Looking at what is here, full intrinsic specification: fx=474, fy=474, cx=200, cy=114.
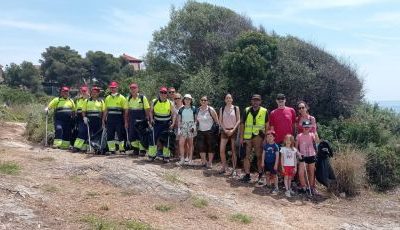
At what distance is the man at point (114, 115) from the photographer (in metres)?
12.0

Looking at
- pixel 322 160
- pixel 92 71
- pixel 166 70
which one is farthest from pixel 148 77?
pixel 92 71

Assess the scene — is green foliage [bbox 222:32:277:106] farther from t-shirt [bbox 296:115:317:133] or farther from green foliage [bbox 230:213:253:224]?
green foliage [bbox 230:213:253:224]

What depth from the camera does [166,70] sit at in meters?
19.5

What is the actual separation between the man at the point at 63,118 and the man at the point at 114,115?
1.44m

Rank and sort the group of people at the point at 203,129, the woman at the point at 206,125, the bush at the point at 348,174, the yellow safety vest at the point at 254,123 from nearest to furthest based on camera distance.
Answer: the group of people at the point at 203,129, the yellow safety vest at the point at 254,123, the bush at the point at 348,174, the woman at the point at 206,125

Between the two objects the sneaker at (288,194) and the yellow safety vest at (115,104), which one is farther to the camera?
the yellow safety vest at (115,104)

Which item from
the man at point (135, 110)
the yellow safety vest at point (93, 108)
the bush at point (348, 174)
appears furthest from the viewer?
the yellow safety vest at point (93, 108)

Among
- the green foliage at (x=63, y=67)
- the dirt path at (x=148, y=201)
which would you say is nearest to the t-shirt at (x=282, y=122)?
the dirt path at (x=148, y=201)

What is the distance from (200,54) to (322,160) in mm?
9847

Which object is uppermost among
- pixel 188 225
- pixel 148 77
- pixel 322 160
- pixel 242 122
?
pixel 148 77

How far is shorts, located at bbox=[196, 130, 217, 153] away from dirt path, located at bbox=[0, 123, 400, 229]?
2.12ft

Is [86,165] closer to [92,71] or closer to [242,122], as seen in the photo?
[242,122]

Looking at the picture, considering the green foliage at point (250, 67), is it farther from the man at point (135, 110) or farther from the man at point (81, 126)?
the man at point (81, 126)

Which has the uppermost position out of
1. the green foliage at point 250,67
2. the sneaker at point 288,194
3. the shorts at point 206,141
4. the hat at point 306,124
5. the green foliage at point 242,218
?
the green foliage at point 250,67
